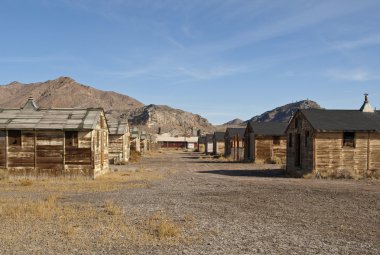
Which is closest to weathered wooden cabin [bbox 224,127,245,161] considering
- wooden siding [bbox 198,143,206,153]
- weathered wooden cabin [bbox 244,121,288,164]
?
weathered wooden cabin [bbox 244,121,288,164]

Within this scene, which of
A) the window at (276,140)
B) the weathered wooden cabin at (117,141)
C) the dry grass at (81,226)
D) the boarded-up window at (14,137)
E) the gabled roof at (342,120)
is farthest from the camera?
the window at (276,140)

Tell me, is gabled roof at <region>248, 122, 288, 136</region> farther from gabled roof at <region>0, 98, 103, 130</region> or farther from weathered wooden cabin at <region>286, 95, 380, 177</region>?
gabled roof at <region>0, 98, 103, 130</region>

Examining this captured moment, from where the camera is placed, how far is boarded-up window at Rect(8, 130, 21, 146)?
81.4ft

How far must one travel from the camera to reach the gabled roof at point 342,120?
2727 cm

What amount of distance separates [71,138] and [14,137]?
340 centimetres

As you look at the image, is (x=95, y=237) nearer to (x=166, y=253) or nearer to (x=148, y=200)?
(x=166, y=253)

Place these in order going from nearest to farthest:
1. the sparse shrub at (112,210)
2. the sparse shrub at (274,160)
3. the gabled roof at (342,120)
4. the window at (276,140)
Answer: the sparse shrub at (112,210) → the gabled roof at (342,120) → the sparse shrub at (274,160) → the window at (276,140)

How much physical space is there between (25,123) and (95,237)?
16.9 metres

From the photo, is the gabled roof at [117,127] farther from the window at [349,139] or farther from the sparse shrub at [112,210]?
the sparse shrub at [112,210]

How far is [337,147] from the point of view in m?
27.3

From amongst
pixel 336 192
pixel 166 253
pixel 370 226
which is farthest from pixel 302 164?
pixel 166 253

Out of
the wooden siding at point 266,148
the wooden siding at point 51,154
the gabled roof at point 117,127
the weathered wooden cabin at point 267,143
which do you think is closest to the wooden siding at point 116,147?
the gabled roof at point 117,127

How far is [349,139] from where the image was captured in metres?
27.5

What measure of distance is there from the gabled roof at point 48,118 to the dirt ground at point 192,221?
5.62 m
